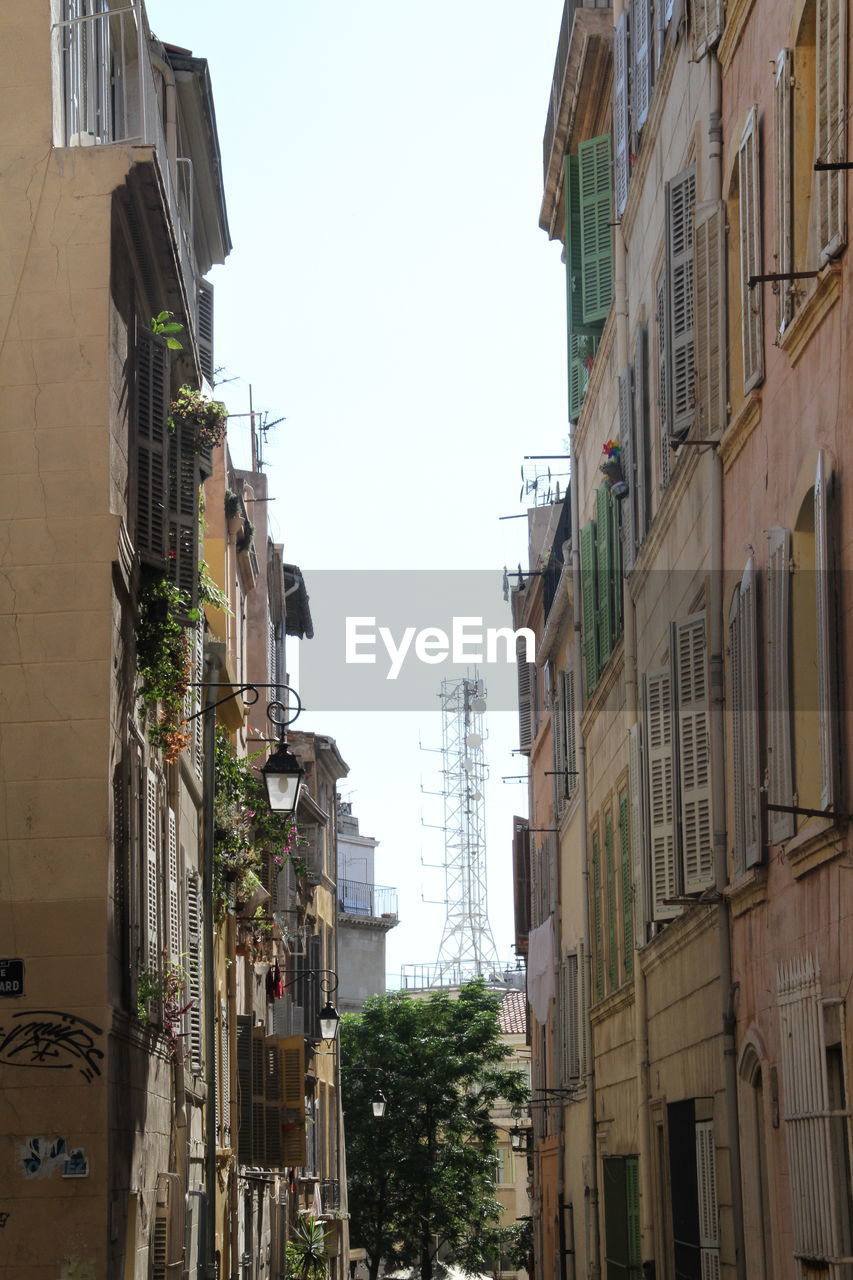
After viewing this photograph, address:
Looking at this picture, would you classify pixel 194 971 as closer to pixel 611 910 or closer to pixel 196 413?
pixel 611 910

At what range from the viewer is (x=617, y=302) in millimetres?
19797

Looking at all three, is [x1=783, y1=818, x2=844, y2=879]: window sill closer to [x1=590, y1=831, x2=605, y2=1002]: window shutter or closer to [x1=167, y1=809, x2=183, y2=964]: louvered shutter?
[x1=167, y1=809, x2=183, y2=964]: louvered shutter

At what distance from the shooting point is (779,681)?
35.3 ft

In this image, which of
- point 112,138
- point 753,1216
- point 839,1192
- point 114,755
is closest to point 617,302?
point 112,138

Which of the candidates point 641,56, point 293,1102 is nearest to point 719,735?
point 641,56

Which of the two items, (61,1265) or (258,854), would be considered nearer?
(61,1265)

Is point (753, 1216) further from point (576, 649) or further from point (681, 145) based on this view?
point (576, 649)

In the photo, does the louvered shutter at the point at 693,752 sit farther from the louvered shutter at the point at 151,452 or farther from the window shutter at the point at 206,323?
the window shutter at the point at 206,323

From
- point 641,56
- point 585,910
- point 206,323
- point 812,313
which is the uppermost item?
point 641,56

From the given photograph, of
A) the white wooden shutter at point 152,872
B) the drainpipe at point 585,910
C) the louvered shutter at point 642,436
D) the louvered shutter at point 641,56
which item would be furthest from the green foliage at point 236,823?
the louvered shutter at point 641,56

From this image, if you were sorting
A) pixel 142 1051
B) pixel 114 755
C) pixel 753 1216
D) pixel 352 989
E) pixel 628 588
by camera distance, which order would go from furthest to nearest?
pixel 352 989, pixel 628 588, pixel 142 1051, pixel 114 755, pixel 753 1216

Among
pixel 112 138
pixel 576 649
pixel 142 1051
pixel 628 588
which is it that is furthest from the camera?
pixel 576 649

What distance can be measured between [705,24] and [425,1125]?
44.1m

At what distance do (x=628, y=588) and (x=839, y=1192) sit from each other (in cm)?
1007
